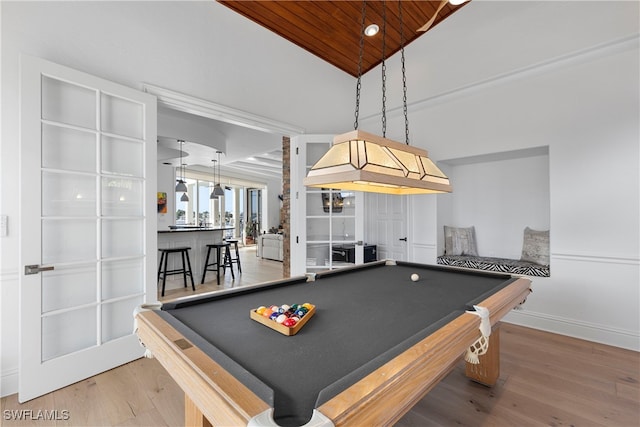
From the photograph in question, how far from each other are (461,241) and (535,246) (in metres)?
0.86

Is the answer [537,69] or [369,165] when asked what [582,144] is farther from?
[369,165]

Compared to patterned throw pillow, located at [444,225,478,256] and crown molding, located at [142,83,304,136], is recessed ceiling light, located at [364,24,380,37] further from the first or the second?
patterned throw pillow, located at [444,225,478,256]

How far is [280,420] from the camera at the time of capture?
70 centimetres

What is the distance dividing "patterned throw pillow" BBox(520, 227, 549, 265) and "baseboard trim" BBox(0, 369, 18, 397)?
5.07 meters

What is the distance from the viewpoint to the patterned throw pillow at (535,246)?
338 cm

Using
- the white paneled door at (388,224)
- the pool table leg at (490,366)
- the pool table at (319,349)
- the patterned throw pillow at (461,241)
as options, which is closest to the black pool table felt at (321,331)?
the pool table at (319,349)

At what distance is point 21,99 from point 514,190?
509 cm

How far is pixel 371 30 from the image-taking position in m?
2.99

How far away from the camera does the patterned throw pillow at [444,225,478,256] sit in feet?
13.3

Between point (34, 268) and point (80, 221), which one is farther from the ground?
point (80, 221)

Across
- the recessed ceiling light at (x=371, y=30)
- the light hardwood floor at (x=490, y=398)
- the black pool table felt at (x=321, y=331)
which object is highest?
the recessed ceiling light at (x=371, y=30)

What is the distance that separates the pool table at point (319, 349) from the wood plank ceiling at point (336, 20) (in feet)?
9.01

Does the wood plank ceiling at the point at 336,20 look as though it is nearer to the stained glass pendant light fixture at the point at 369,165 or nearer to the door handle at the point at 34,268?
the stained glass pendant light fixture at the point at 369,165

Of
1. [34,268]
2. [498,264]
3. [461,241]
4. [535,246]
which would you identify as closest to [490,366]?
[498,264]
